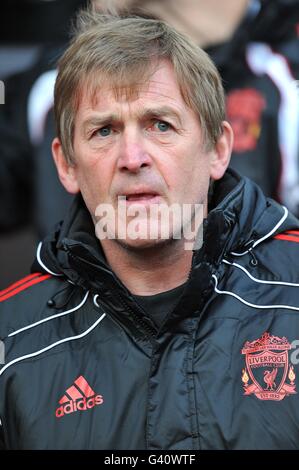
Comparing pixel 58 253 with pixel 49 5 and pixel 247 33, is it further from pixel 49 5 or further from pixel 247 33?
pixel 49 5

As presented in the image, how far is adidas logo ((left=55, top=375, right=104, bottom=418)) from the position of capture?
230 cm

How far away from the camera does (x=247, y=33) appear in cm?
369

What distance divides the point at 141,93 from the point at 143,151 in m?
0.15

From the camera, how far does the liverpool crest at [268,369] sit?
226 cm

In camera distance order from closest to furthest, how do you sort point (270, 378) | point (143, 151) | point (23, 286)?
point (270, 378) → point (143, 151) → point (23, 286)

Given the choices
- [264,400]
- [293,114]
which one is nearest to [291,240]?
[264,400]

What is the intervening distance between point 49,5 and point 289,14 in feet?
3.71

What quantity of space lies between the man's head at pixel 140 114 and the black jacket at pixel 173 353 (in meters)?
0.14

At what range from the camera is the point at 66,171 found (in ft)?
8.80

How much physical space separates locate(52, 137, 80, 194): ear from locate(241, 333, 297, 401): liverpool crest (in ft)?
2.19

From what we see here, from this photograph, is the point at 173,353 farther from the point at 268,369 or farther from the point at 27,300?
the point at 27,300

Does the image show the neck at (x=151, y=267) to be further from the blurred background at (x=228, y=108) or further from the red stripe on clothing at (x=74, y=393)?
the blurred background at (x=228, y=108)

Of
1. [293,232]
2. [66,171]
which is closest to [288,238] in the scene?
[293,232]

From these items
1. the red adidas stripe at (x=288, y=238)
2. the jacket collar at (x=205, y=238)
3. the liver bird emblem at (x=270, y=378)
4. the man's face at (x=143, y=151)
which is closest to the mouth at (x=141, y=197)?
the man's face at (x=143, y=151)
